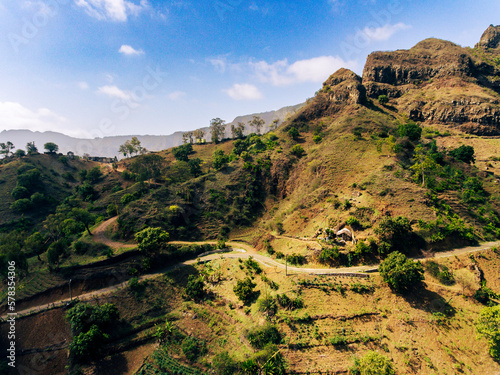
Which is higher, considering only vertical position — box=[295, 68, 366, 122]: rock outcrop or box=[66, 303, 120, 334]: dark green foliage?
box=[295, 68, 366, 122]: rock outcrop

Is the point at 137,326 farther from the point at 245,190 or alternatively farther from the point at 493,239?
the point at 493,239

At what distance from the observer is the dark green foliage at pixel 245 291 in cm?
3400

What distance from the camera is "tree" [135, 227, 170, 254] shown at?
40.7m

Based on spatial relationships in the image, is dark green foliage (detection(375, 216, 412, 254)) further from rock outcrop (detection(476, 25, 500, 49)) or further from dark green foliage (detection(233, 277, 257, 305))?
rock outcrop (detection(476, 25, 500, 49))

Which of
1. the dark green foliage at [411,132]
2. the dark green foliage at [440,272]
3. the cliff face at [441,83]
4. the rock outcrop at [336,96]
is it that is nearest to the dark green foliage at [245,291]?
the dark green foliage at [440,272]

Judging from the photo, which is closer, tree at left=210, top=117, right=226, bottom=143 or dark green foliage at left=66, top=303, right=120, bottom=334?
dark green foliage at left=66, top=303, right=120, bottom=334

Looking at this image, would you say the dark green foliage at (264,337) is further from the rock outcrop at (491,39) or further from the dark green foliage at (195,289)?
the rock outcrop at (491,39)

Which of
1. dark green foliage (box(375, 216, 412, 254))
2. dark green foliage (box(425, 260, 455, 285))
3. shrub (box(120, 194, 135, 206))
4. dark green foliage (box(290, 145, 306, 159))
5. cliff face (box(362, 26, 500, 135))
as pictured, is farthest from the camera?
dark green foliage (box(290, 145, 306, 159))

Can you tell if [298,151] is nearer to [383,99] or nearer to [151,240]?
[383,99]

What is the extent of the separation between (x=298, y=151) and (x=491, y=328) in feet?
177

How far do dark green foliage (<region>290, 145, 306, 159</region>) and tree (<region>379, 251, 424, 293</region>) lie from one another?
43.5m

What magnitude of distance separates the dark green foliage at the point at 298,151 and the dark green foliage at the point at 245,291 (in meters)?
45.7

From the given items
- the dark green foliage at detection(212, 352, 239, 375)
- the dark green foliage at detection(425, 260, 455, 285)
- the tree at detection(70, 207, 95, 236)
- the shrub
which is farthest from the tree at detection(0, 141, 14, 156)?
the dark green foliage at detection(425, 260, 455, 285)

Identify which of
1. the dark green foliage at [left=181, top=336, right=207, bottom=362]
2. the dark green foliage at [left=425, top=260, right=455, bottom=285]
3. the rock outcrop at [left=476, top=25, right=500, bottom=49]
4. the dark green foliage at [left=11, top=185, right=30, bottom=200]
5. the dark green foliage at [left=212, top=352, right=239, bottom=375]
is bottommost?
the dark green foliage at [left=181, top=336, right=207, bottom=362]
